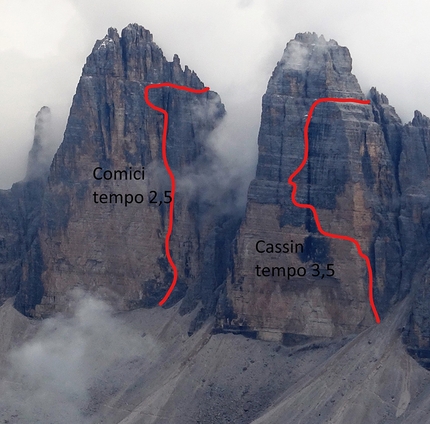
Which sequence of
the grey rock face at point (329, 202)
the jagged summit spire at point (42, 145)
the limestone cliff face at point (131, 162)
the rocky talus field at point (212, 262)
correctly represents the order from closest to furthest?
the rocky talus field at point (212, 262), the grey rock face at point (329, 202), the limestone cliff face at point (131, 162), the jagged summit spire at point (42, 145)

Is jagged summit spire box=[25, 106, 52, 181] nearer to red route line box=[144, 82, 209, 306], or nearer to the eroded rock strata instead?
the eroded rock strata

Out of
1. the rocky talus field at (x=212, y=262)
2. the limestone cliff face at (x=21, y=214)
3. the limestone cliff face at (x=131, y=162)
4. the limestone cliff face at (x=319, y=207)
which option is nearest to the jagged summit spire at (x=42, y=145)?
the limestone cliff face at (x=21, y=214)

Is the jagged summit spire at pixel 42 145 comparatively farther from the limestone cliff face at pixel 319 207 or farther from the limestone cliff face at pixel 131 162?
the limestone cliff face at pixel 319 207

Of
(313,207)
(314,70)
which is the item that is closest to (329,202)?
(313,207)

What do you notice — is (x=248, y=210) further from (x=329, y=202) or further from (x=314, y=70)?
(x=314, y=70)

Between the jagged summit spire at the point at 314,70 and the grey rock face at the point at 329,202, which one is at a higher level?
the jagged summit spire at the point at 314,70

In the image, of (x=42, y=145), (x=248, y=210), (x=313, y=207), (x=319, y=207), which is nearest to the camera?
(x=319, y=207)
